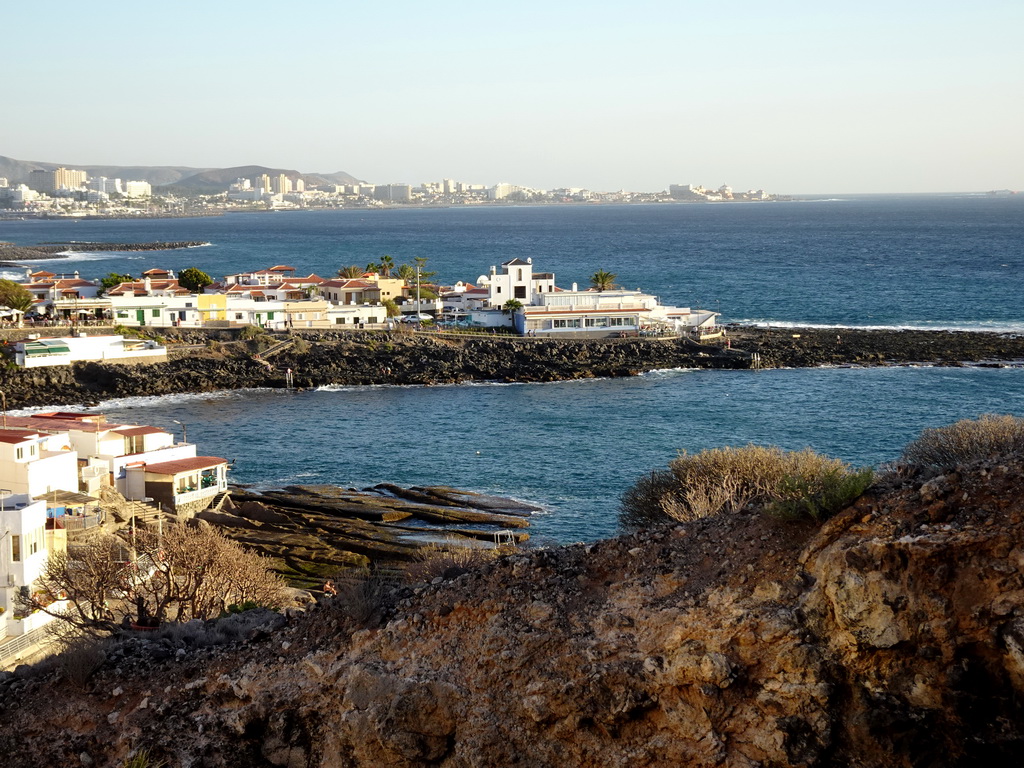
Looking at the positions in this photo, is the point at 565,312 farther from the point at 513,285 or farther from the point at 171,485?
the point at 171,485

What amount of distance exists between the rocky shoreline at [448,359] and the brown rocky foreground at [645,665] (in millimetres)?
35053

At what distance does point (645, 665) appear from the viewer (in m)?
7.43

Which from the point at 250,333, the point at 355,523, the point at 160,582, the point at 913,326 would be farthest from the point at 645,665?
the point at 913,326

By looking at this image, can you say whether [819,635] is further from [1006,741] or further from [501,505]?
[501,505]

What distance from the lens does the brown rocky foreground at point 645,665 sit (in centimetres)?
672

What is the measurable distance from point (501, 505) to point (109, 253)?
109 meters

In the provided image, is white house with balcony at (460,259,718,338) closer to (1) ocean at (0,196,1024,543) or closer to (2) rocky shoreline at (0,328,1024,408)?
(2) rocky shoreline at (0,328,1024,408)

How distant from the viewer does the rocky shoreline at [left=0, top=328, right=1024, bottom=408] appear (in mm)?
43969

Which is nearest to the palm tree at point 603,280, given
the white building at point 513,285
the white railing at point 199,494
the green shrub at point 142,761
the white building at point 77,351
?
the white building at point 513,285

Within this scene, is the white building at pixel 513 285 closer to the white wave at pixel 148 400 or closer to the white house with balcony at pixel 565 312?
the white house with balcony at pixel 565 312

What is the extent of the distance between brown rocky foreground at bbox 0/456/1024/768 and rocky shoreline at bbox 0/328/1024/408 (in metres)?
35.1

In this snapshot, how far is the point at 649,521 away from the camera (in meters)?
20.7

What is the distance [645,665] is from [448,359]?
42.8 metres

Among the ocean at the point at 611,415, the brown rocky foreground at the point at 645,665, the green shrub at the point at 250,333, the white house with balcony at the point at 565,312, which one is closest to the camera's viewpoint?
the brown rocky foreground at the point at 645,665
